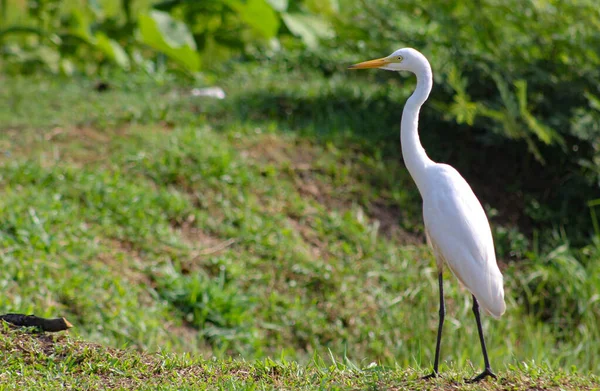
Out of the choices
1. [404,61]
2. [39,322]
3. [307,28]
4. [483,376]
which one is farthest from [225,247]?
[307,28]

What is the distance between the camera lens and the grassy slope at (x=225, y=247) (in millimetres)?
4715

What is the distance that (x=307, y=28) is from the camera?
8.80m

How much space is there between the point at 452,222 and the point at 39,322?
6.31ft

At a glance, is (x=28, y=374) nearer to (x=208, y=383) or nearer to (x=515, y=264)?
(x=208, y=383)

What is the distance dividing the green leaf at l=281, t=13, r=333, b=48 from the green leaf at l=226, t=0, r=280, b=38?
0.98 ft

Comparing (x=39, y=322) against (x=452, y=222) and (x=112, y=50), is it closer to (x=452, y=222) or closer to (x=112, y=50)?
(x=452, y=222)

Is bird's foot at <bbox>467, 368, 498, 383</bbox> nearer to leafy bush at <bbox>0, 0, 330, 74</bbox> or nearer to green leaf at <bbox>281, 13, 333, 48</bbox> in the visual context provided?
leafy bush at <bbox>0, 0, 330, 74</bbox>

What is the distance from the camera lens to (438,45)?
22.0 feet

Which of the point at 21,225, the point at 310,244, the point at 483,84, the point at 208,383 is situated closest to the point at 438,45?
the point at 483,84

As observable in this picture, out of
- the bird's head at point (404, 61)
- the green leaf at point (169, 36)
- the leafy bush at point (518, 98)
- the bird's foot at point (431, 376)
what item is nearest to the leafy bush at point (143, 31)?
the green leaf at point (169, 36)

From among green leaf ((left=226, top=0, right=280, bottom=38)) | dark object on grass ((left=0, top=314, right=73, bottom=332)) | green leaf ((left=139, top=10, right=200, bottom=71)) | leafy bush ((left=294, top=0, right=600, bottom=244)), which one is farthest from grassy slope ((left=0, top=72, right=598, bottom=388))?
green leaf ((left=226, top=0, right=280, bottom=38))

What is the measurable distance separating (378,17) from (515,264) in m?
2.63

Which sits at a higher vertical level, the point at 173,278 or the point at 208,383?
the point at 208,383

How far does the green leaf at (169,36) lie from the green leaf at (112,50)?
1.23ft
